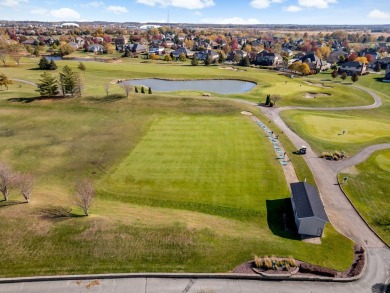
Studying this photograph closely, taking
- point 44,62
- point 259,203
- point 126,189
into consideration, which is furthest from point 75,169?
point 44,62

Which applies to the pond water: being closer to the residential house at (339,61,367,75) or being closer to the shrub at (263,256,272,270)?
the residential house at (339,61,367,75)

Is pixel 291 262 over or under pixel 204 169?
over

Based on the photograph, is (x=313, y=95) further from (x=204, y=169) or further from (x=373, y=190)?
(x=204, y=169)

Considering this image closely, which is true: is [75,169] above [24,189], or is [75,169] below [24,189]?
below

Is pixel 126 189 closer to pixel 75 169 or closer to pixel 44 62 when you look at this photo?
pixel 75 169

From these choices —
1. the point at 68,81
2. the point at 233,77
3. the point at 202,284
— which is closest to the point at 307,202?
the point at 202,284

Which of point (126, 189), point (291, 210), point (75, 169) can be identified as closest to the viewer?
point (291, 210)
